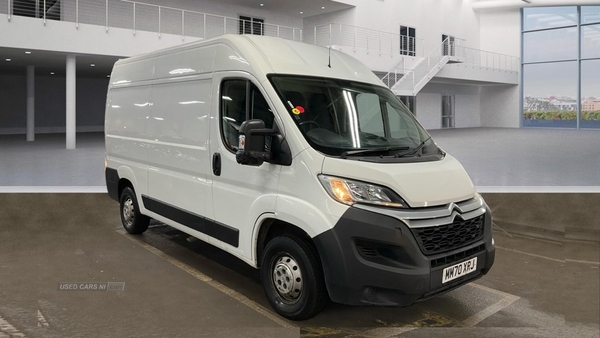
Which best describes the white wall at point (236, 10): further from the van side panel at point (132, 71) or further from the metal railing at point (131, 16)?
the van side panel at point (132, 71)

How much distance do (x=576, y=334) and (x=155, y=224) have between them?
17.9 feet

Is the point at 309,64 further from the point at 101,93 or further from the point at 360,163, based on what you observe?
the point at 101,93

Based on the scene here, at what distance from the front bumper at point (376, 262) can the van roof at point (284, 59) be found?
4.99ft

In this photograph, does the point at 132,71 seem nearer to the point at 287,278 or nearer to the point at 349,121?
the point at 349,121

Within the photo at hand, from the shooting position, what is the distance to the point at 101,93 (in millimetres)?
35156

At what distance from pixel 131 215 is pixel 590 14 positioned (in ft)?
131

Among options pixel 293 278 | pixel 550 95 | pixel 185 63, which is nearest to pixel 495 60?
pixel 550 95

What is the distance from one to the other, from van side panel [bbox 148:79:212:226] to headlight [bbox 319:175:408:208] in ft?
5.58

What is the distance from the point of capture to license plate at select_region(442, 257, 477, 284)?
385 centimetres

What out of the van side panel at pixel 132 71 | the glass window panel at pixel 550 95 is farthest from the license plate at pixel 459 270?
the glass window panel at pixel 550 95

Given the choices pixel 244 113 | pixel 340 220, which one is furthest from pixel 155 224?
pixel 340 220

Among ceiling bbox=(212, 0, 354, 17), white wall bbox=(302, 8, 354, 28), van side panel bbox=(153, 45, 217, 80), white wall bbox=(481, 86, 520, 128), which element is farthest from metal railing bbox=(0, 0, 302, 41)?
white wall bbox=(481, 86, 520, 128)

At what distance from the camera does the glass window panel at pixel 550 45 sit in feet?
125

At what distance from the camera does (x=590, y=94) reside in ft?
120
